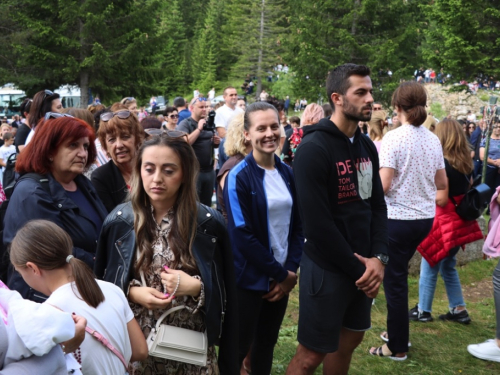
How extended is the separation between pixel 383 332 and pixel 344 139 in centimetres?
254

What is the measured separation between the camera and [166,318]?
9.09ft

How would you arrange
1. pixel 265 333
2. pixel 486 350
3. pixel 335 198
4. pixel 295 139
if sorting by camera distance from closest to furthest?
pixel 335 198 → pixel 265 333 → pixel 486 350 → pixel 295 139

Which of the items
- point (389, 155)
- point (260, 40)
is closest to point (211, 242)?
point (389, 155)

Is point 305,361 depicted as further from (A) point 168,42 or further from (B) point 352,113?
(A) point 168,42

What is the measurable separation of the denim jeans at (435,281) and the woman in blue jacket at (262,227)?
7.15 feet

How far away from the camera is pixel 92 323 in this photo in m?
2.24

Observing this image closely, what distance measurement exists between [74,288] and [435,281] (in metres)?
4.13

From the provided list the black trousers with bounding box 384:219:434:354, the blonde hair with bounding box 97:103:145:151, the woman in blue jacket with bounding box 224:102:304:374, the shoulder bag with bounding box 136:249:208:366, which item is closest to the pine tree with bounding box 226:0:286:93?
the black trousers with bounding box 384:219:434:354

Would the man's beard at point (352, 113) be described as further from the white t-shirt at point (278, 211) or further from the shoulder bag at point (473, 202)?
the shoulder bag at point (473, 202)

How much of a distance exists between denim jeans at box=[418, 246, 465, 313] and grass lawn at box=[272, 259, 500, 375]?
212mm

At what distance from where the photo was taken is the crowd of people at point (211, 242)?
7.48 ft

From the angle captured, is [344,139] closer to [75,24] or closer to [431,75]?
[75,24]

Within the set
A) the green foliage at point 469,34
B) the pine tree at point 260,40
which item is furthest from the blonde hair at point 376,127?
the pine tree at point 260,40

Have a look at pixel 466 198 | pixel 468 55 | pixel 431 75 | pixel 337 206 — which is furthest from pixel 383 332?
pixel 431 75
